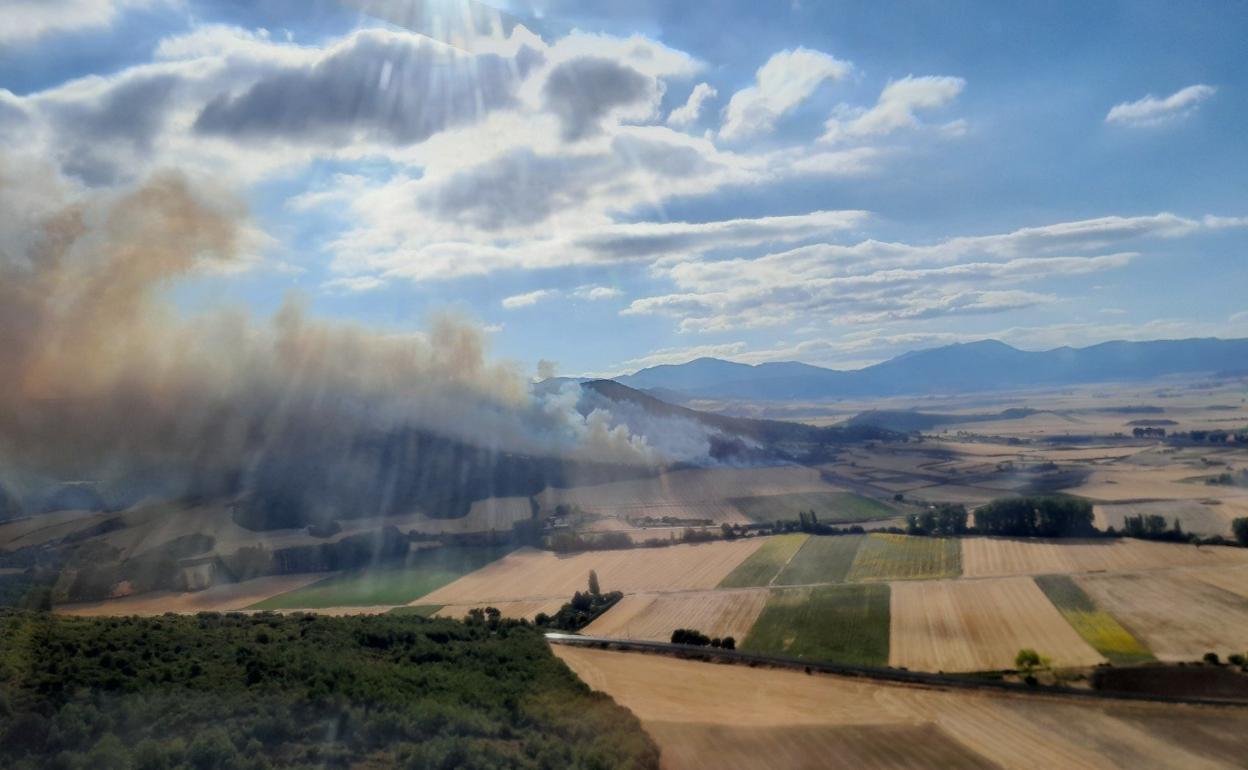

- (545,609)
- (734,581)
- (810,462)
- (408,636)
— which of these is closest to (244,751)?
(408,636)

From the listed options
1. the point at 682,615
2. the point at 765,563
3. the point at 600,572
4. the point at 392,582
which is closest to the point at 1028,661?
the point at 682,615

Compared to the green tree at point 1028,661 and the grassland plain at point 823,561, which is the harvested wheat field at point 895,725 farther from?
the grassland plain at point 823,561

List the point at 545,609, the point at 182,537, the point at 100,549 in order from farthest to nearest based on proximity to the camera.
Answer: the point at 182,537 → the point at 100,549 → the point at 545,609

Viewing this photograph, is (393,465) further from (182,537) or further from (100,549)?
(100,549)

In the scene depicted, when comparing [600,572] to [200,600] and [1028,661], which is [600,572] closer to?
[200,600]

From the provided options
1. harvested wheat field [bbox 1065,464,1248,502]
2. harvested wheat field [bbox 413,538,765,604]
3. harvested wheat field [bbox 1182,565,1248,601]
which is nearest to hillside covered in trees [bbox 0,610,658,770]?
harvested wheat field [bbox 413,538,765,604]
